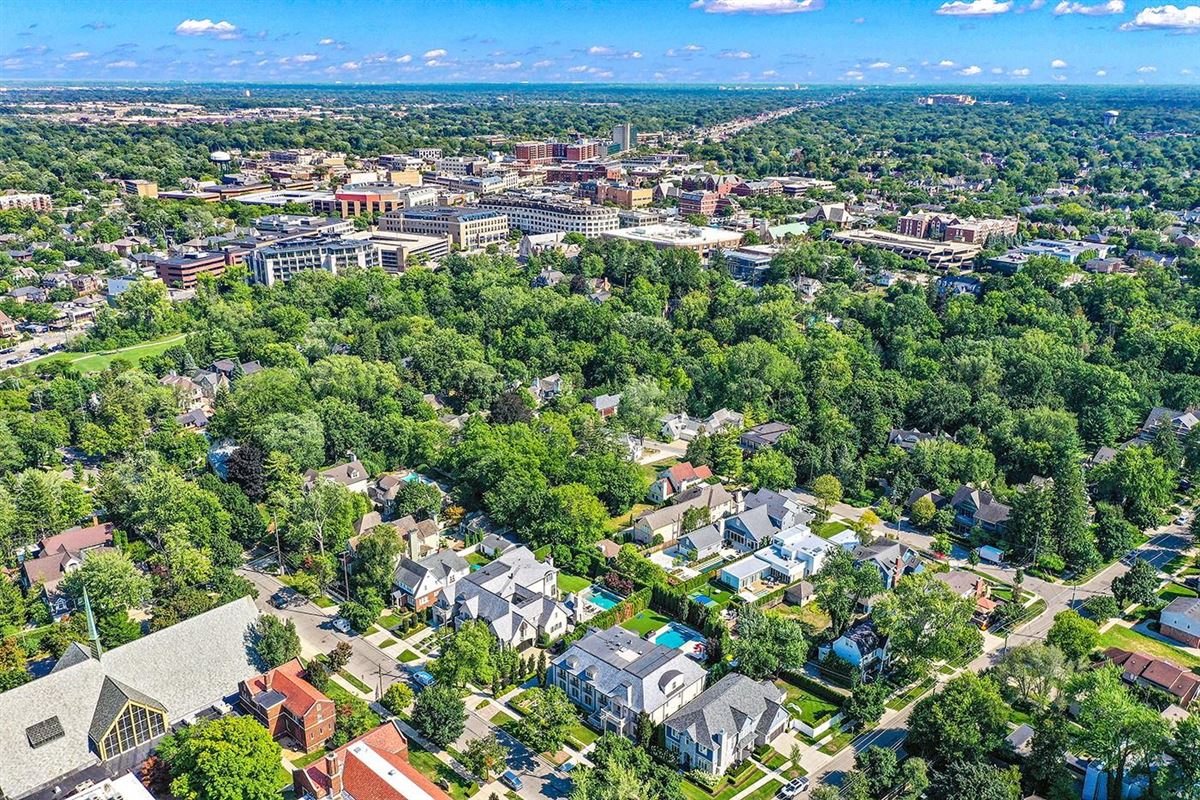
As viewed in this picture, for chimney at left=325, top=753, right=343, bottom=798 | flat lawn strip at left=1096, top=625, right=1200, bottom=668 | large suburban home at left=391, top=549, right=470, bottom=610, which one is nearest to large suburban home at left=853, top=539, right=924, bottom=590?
flat lawn strip at left=1096, top=625, right=1200, bottom=668

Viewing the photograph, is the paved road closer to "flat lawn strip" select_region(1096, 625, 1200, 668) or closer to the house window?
the house window

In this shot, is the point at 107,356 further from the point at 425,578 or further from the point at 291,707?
the point at 291,707

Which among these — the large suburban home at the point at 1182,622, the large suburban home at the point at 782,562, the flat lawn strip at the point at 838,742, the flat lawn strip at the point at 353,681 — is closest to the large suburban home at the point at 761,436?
the large suburban home at the point at 782,562

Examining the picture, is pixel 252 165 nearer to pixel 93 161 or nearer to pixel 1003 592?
pixel 93 161

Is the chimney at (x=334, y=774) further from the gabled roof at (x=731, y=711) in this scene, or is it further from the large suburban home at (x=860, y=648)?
the large suburban home at (x=860, y=648)

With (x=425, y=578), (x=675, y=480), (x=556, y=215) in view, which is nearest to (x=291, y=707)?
(x=425, y=578)

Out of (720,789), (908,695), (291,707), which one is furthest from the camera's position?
(908,695)

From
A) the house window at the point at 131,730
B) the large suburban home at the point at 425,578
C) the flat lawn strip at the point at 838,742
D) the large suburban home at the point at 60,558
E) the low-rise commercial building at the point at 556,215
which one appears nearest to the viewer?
the house window at the point at 131,730
